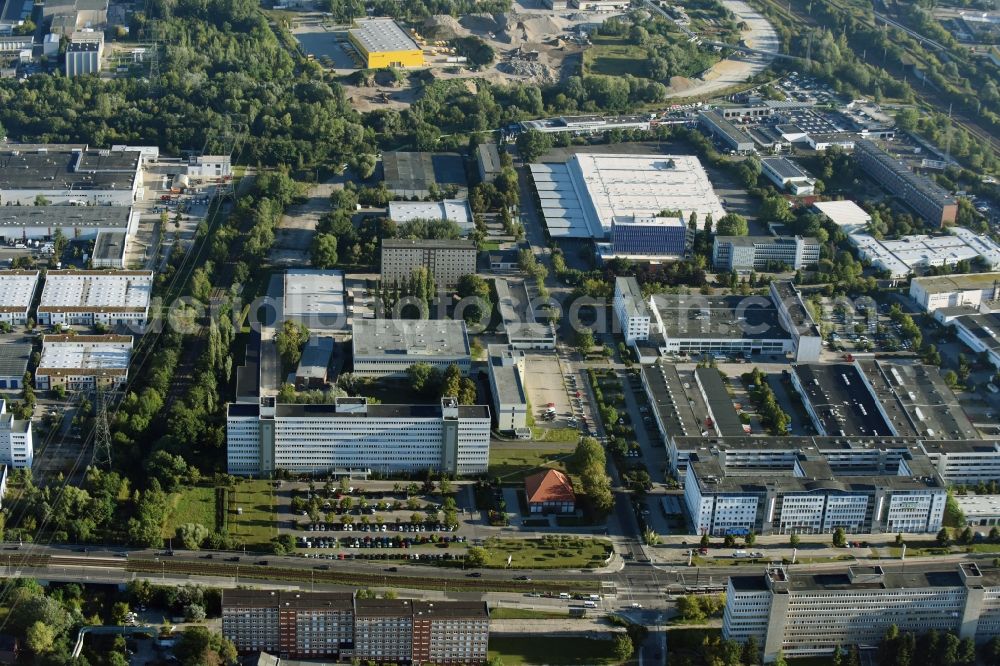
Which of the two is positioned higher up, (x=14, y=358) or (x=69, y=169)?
(x=14, y=358)

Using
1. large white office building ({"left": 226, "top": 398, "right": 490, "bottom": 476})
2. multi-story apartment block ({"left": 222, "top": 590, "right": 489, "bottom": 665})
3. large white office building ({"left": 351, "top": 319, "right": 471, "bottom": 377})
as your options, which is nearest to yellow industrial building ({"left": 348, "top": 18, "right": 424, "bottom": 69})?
large white office building ({"left": 351, "top": 319, "right": 471, "bottom": 377})

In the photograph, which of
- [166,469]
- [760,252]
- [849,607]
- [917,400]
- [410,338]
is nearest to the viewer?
[849,607]

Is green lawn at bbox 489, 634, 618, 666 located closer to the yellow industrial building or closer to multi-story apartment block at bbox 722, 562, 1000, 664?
multi-story apartment block at bbox 722, 562, 1000, 664

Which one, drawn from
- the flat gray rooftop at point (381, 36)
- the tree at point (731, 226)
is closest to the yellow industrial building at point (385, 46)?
the flat gray rooftop at point (381, 36)

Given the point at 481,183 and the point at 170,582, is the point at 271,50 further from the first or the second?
the point at 170,582

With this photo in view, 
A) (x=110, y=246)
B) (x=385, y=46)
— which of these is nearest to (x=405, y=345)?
(x=110, y=246)

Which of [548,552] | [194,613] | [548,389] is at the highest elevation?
[194,613]

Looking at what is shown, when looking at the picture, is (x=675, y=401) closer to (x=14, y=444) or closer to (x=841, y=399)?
(x=841, y=399)

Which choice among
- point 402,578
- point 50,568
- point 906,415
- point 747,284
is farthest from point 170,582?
point 747,284

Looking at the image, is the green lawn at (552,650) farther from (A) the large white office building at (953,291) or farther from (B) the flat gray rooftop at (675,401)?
(A) the large white office building at (953,291)
